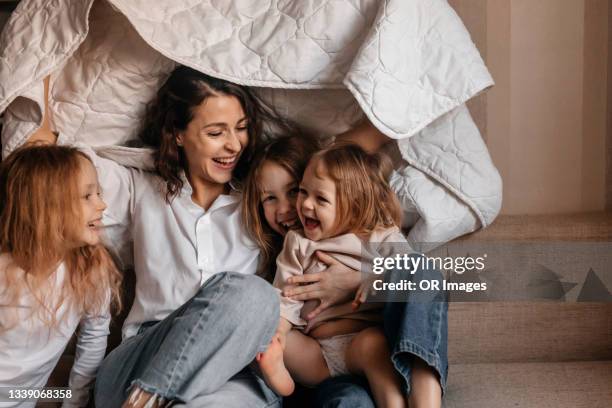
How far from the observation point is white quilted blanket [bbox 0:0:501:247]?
1.52m

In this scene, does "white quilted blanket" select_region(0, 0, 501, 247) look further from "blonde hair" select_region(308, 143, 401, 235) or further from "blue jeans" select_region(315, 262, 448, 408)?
"blue jeans" select_region(315, 262, 448, 408)

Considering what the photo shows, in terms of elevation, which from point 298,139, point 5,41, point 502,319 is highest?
point 5,41

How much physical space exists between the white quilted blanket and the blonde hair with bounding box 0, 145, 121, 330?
0.37 feet

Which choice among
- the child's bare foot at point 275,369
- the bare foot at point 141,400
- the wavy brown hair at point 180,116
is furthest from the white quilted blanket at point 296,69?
→ the bare foot at point 141,400

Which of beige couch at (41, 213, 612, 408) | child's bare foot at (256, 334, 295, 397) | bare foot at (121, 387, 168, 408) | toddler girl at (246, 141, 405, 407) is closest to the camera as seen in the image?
bare foot at (121, 387, 168, 408)

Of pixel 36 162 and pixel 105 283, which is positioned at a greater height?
pixel 36 162

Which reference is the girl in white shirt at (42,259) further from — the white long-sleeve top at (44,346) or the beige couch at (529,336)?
the beige couch at (529,336)

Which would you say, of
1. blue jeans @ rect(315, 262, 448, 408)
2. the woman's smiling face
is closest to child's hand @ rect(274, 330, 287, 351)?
blue jeans @ rect(315, 262, 448, 408)

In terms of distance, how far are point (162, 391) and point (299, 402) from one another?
0.32 metres

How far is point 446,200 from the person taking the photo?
5.31 feet

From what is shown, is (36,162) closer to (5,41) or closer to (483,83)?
(5,41)

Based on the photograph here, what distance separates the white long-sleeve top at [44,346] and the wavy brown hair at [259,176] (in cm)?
31

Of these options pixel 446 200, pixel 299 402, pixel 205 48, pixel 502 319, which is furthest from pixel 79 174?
pixel 502 319

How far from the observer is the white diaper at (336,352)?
1.48m
